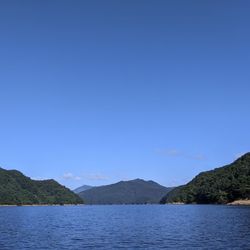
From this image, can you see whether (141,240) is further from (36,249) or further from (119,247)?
(36,249)

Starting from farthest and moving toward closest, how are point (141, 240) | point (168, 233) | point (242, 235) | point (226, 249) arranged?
point (168, 233)
point (242, 235)
point (141, 240)
point (226, 249)

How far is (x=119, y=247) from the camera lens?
67.8 meters

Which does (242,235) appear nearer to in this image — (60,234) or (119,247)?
(119,247)

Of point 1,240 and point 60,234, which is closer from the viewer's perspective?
point 1,240

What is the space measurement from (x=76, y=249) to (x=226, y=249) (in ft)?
65.6

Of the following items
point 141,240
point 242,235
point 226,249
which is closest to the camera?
point 226,249

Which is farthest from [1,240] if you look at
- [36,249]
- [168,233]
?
[168,233]

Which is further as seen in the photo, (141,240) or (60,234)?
(60,234)

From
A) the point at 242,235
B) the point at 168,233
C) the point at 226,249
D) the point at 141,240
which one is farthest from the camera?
the point at 168,233

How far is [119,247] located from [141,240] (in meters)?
9.19

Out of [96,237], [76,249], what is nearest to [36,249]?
[76,249]

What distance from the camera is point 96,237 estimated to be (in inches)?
3238

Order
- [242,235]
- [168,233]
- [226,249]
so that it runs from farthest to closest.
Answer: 1. [168,233]
2. [242,235]
3. [226,249]

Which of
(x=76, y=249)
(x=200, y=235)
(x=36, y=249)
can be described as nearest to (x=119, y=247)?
(x=76, y=249)
